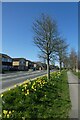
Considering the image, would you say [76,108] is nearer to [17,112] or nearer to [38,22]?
[17,112]

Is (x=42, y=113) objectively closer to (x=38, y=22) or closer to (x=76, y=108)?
(x=76, y=108)

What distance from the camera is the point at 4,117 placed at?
24.2 feet

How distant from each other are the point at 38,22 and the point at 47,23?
0.83 metres

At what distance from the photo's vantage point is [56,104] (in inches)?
397

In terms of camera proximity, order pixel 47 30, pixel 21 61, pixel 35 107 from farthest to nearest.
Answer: pixel 21 61 < pixel 47 30 < pixel 35 107

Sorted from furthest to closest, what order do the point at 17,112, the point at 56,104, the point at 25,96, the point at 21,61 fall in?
1. the point at 21,61
2. the point at 25,96
3. the point at 56,104
4. the point at 17,112

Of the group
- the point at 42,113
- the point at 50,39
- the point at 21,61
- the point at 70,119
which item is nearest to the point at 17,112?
the point at 42,113

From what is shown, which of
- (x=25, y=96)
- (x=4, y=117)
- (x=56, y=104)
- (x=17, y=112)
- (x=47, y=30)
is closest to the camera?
(x=4, y=117)

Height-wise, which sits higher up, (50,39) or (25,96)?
A: (50,39)

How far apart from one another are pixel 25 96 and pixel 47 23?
39.4 feet

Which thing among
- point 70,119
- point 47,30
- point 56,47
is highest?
point 47,30

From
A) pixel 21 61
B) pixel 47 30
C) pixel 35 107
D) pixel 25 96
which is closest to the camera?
pixel 35 107

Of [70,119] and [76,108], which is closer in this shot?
[70,119]

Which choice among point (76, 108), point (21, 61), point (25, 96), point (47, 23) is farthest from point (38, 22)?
point (21, 61)
